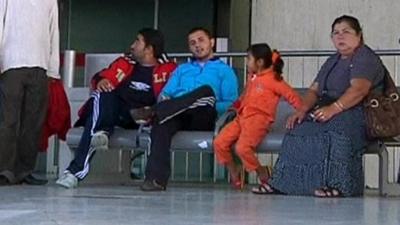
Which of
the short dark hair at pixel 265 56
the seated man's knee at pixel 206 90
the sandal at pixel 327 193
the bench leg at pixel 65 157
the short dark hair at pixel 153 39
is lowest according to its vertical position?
the sandal at pixel 327 193

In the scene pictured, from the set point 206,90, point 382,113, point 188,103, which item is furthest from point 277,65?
point 382,113

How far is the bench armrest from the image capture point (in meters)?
7.56

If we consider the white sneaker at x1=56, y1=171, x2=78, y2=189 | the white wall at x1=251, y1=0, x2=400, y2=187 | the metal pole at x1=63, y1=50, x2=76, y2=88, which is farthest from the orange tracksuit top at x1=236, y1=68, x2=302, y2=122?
the white wall at x1=251, y1=0, x2=400, y2=187

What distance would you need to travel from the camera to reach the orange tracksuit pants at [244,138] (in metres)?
7.38

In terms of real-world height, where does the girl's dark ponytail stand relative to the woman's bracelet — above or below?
above

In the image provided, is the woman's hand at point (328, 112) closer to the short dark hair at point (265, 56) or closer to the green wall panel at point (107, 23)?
the short dark hair at point (265, 56)

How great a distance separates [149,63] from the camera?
26.6 ft

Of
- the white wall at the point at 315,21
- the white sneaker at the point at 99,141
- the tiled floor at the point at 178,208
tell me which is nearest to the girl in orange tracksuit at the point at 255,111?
the tiled floor at the point at 178,208

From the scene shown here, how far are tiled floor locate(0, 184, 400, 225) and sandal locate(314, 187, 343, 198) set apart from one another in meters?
0.18

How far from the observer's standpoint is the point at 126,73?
26.6 feet

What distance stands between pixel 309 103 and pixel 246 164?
25.0 inches

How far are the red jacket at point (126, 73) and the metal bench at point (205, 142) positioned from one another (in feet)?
1.16

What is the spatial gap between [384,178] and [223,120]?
1253mm

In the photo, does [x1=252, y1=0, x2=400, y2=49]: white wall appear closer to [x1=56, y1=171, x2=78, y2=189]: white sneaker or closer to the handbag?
the handbag
